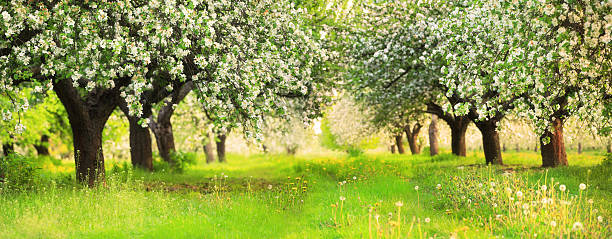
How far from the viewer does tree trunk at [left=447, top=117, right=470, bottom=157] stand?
2542 centimetres

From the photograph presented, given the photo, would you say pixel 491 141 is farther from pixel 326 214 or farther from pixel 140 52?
pixel 140 52

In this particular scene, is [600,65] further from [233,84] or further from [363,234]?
[233,84]

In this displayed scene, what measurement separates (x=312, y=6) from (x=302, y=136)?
120 ft

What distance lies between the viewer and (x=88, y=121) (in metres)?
13.4

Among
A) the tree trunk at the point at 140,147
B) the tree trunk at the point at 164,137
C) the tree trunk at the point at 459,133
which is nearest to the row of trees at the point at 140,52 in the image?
the tree trunk at the point at 140,147

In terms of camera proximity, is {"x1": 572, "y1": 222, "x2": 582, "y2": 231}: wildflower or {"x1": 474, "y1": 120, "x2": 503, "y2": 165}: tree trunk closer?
{"x1": 572, "y1": 222, "x2": 582, "y2": 231}: wildflower

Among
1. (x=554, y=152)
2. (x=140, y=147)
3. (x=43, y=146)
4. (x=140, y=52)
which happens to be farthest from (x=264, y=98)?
(x=43, y=146)

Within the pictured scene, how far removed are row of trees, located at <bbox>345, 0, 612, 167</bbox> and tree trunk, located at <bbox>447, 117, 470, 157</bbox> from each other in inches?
296

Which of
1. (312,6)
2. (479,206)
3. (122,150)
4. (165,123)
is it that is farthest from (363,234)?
(122,150)

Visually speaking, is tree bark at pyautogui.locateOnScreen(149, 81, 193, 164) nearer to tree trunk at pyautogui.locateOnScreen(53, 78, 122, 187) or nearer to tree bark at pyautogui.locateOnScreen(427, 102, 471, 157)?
tree trunk at pyautogui.locateOnScreen(53, 78, 122, 187)

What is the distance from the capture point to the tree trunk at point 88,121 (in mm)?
13188

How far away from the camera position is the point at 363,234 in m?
7.34

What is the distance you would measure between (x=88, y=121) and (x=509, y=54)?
38.1 feet

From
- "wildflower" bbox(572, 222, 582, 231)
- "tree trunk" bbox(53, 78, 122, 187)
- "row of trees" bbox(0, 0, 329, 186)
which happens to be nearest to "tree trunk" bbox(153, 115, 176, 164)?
"tree trunk" bbox(53, 78, 122, 187)
